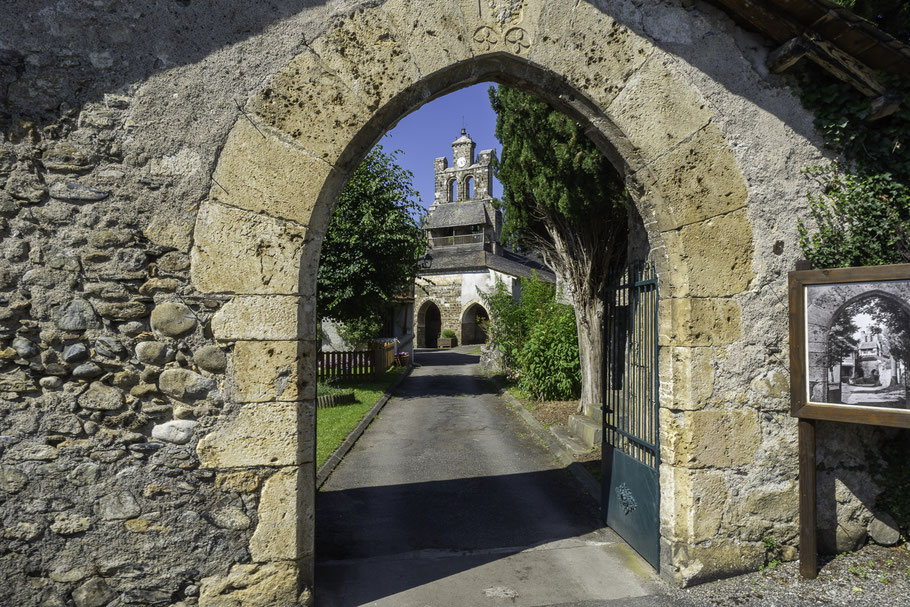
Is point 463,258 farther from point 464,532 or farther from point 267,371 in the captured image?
point 267,371

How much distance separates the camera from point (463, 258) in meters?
27.9

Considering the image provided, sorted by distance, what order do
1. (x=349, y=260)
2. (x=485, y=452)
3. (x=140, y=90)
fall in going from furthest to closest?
(x=349, y=260) < (x=485, y=452) < (x=140, y=90)

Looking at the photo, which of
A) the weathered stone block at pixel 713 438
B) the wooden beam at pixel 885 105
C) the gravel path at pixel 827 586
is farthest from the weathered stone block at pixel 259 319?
the wooden beam at pixel 885 105

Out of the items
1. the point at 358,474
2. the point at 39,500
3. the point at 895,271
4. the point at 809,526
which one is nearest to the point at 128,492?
the point at 39,500

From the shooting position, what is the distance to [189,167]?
9.45 ft

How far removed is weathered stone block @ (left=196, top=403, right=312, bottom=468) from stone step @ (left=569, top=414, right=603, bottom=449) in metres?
4.39

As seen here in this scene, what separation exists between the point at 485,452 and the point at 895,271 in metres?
4.90

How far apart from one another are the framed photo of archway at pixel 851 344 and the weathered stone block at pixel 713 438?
0.30 meters

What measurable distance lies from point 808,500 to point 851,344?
3.23ft

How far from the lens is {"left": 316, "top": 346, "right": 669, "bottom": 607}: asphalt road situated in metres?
3.23

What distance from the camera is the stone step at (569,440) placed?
21.0ft

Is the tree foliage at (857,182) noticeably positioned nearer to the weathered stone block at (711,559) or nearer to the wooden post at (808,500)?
the wooden post at (808,500)

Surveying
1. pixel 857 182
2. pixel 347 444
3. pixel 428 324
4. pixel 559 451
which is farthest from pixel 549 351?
pixel 428 324

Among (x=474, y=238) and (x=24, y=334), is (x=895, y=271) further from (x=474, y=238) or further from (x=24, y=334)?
(x=474, y=238)
